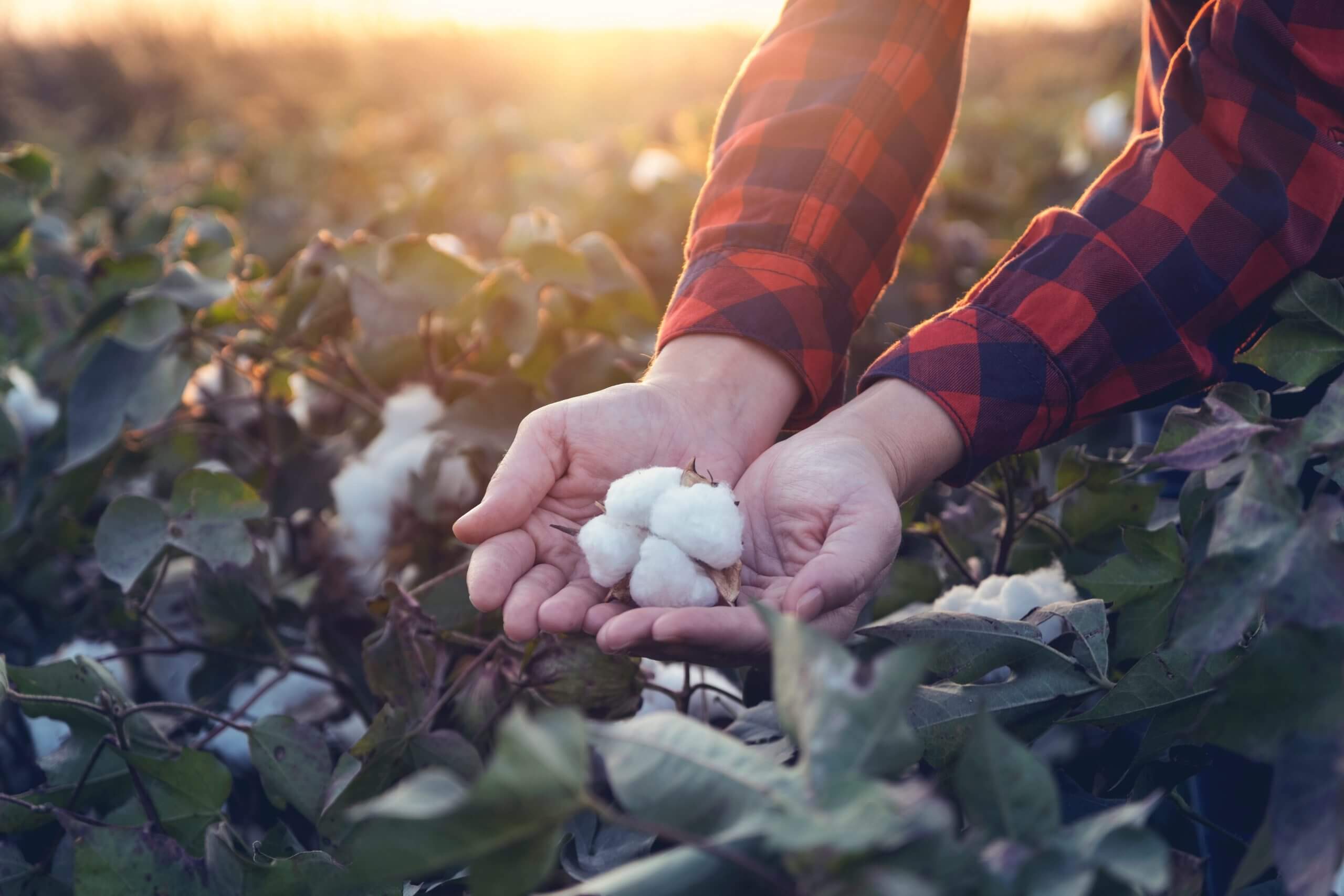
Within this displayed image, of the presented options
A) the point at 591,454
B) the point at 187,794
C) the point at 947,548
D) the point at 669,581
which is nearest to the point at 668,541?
the point at 669,581

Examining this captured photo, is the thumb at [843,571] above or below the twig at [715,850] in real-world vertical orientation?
below

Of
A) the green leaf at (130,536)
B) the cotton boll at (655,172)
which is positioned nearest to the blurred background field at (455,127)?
the cotton boll at (655,172)

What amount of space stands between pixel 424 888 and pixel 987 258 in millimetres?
2142

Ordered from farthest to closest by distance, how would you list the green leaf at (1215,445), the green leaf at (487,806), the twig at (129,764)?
1. the twig at (129,764)
2. the green leaf at (1215,445)
3. the green leaf at (487,806)

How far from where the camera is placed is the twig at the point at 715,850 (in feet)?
1.58

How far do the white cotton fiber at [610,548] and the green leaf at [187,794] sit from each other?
1.47 feet

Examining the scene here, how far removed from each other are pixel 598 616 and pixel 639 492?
0.16 meters

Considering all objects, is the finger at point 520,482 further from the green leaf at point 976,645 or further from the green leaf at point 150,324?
the green leaf at point 150,324

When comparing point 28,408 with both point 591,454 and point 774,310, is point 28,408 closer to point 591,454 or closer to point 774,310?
point 591,454

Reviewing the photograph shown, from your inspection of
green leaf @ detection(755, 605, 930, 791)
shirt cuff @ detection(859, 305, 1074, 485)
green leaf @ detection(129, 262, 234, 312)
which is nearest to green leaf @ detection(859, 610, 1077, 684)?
shirt cuff @ detection(859, 305, 1074, 485)

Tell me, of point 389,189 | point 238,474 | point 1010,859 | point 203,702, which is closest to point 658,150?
point 389,189

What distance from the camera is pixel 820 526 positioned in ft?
3.41

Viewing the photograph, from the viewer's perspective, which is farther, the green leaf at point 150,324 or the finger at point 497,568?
the green leaf at point 150,324

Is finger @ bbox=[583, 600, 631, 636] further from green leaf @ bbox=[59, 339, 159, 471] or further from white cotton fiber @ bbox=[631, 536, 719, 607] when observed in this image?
green leaf @ bbox=[59, 339, 159, 471]
